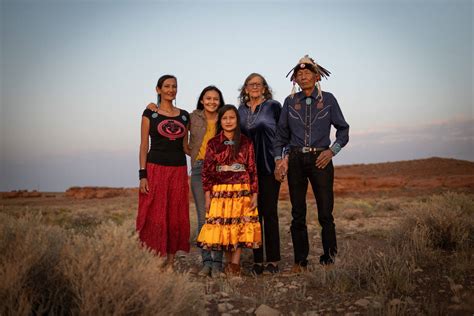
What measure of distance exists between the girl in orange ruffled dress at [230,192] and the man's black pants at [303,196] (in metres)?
0.51

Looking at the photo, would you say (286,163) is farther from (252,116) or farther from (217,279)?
(217,279)

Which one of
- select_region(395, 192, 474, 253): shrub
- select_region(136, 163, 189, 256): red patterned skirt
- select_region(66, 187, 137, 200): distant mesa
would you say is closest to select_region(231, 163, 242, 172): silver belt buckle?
select_region(136, 163, 189, 256): red patterned skirt

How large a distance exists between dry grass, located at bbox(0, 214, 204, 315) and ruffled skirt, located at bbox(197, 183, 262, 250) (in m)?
1.89

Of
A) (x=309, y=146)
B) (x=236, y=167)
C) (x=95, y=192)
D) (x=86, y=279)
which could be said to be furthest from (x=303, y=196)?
(x=95, y=192)

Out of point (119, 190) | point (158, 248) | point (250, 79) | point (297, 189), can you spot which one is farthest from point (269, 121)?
point (119, 190)

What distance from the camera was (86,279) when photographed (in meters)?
2.45

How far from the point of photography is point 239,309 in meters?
3.66

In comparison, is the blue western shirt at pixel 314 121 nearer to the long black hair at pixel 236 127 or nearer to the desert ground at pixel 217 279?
the long black hair at pixel 236 127

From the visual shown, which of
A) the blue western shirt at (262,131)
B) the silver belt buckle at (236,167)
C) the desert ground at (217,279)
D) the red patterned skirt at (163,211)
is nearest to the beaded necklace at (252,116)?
the blue western shirt at (262,131)

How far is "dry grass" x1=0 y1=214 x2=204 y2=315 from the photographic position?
241 centimetres

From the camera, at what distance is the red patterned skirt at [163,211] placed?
4.96 meters

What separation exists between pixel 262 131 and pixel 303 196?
39.1 inches

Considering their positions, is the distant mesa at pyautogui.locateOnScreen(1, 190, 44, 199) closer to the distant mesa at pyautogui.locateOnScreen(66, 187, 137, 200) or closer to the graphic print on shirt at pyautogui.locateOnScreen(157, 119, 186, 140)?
the distant mesa at pyautogui.locateOnScreen(66, 187, 137, 200)

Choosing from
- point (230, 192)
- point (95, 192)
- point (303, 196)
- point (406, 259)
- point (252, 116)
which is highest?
point (252, 116)
